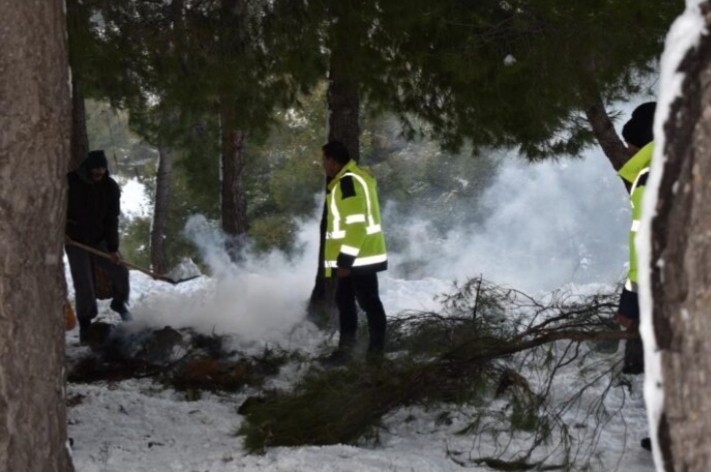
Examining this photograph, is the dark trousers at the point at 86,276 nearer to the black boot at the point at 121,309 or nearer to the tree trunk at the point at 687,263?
the black boot at the point at 121,309

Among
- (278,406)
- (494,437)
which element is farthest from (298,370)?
(494,437)

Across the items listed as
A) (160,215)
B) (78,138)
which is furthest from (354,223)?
(160,215)

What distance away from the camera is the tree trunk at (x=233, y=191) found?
14.1 metres

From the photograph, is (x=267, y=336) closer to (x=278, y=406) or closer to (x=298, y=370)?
(x=298, y=370)

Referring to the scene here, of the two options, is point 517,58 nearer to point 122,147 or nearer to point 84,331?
point 84,331

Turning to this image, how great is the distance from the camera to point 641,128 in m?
4.68

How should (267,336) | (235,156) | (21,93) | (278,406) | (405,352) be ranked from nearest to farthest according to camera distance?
1. (21,93)
2. (278,406)
3. (405,352)
4. (267,336)
5. (235,156)

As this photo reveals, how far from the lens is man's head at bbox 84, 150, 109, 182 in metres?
7.34

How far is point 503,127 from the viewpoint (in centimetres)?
769

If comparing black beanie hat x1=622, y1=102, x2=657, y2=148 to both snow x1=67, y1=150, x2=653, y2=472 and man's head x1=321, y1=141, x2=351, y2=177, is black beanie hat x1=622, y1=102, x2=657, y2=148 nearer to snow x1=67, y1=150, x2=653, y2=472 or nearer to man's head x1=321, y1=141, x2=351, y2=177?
snow x1=67, y1=150, x2=653, y2=472

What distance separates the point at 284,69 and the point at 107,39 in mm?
1423

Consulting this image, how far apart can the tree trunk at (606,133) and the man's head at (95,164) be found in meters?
3.48

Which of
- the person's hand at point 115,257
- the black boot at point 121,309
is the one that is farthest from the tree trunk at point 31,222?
the black boot at point 121,309

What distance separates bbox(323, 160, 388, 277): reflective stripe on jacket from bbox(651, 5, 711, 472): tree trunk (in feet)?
15.7
